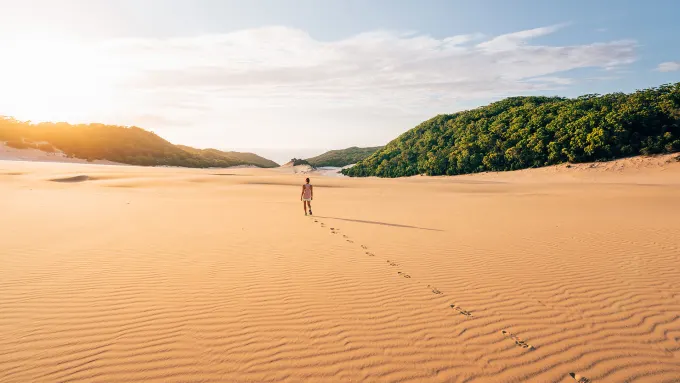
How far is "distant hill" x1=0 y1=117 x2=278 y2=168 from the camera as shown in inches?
2418

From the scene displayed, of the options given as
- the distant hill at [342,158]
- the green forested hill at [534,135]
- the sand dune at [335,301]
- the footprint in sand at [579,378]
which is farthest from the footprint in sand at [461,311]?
the distant hill at [342,158]

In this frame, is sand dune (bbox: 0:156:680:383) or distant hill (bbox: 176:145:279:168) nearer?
sand dune (bbox: 0:156:680:383)

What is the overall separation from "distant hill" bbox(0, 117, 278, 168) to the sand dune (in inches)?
2399

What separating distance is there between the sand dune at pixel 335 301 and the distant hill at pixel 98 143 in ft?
200

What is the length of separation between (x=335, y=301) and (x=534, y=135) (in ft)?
133

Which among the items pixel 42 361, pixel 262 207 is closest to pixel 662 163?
pixel 262 207

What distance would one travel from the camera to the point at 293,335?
464cm

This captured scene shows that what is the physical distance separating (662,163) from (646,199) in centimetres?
1759

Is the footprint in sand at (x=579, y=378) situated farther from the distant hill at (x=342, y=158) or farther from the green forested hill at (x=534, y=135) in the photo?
the distant hill at (x=342, y=158)

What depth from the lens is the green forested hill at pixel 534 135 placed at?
34.5m

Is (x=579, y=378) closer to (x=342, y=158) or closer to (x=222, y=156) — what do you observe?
(x=342, y=158)

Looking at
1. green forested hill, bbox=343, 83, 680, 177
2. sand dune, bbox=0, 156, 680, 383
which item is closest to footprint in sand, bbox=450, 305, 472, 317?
sand dune, bbox=0, 156, 680, 383

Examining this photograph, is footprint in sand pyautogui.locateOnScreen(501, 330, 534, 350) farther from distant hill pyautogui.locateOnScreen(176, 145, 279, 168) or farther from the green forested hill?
distant hill pyautogui.locateOnScreen(176, 145, 279, 168)

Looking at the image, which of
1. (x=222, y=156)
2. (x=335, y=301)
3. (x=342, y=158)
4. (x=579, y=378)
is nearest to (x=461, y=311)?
(x=579, y=378)
